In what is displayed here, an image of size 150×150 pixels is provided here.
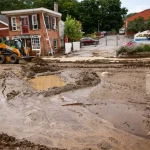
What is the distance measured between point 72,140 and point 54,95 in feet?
14.9

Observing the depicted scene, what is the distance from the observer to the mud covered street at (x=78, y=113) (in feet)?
20.9

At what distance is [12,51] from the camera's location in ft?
69.2

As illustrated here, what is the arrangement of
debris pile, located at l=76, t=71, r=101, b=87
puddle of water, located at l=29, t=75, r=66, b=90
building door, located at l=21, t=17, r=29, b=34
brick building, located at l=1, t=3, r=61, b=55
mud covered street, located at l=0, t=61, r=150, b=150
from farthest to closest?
building door, located at l=21, t=17, r=29, b=34, brick building, located at l=1, t=3, r=61, b=55, puddle of water, located at l=29, t=75, r=66, b=90, debris pile, located at l=76, t=71, r=101, b=87, mud covered street, located at l=0, t=61, r=150, b=150

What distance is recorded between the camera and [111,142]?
6.28m

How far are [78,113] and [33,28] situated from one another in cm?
2023

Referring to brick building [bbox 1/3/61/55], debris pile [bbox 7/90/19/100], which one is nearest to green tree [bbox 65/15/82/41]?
brick building [bbox 1/3/61/55]

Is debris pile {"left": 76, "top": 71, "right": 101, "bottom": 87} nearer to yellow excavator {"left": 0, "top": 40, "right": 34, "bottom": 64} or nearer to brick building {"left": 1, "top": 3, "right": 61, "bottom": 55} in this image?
yellow excavator {"left": 0, "top": 40, "right": 34, "bottom": 64}

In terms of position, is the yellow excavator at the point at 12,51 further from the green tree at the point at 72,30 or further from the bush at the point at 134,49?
the green tree at the point at 72,30

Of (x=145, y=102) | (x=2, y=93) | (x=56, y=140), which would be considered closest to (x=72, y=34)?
(x=2, y=93)

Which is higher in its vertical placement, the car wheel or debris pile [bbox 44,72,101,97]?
the car wheel

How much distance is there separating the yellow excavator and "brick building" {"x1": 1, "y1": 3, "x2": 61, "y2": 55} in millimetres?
4864

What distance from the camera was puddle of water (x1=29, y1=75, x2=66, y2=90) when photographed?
13.0 meters

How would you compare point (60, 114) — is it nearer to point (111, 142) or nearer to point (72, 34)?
point (111, 142)

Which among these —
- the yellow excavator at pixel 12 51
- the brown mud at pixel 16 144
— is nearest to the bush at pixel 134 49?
the yellow excavator at pixel 12 51
